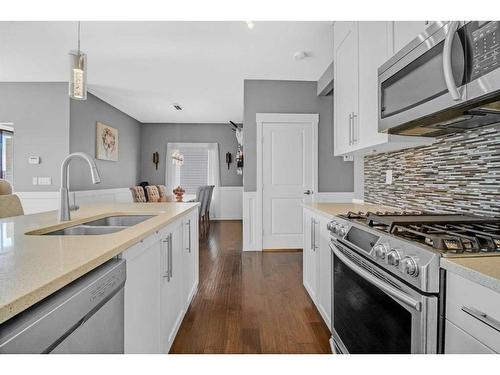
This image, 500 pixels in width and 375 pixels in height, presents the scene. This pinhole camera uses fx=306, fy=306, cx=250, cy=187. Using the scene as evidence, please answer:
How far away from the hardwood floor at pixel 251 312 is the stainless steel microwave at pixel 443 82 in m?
1.43

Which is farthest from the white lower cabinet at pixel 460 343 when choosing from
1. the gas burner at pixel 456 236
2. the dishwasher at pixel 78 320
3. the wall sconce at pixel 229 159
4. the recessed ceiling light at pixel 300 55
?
the wall sconce at pixel 229 159

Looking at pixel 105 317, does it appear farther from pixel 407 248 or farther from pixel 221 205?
pixel 221 205

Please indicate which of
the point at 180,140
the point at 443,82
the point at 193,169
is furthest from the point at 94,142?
the point at 443,82

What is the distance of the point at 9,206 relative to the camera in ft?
7.17

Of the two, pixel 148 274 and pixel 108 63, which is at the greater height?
pixel 108 63

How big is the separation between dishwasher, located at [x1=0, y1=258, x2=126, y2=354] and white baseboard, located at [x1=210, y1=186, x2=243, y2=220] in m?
7.22

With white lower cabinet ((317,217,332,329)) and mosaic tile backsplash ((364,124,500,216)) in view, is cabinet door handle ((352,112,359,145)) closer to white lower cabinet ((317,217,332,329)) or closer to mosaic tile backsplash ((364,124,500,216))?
mosaic tile backsplash ((364,124,500,216))

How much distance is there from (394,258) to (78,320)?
3.24 feet

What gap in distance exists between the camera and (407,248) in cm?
104

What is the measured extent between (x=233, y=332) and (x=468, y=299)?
1612 mm

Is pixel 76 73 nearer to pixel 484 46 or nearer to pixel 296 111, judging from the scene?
pixel 484 46

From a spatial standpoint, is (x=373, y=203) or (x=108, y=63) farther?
(x=108, y=63)

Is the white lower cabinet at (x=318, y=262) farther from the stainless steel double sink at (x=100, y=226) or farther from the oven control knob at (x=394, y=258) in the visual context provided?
the stainless steel double sink at (x=100, y=226)
